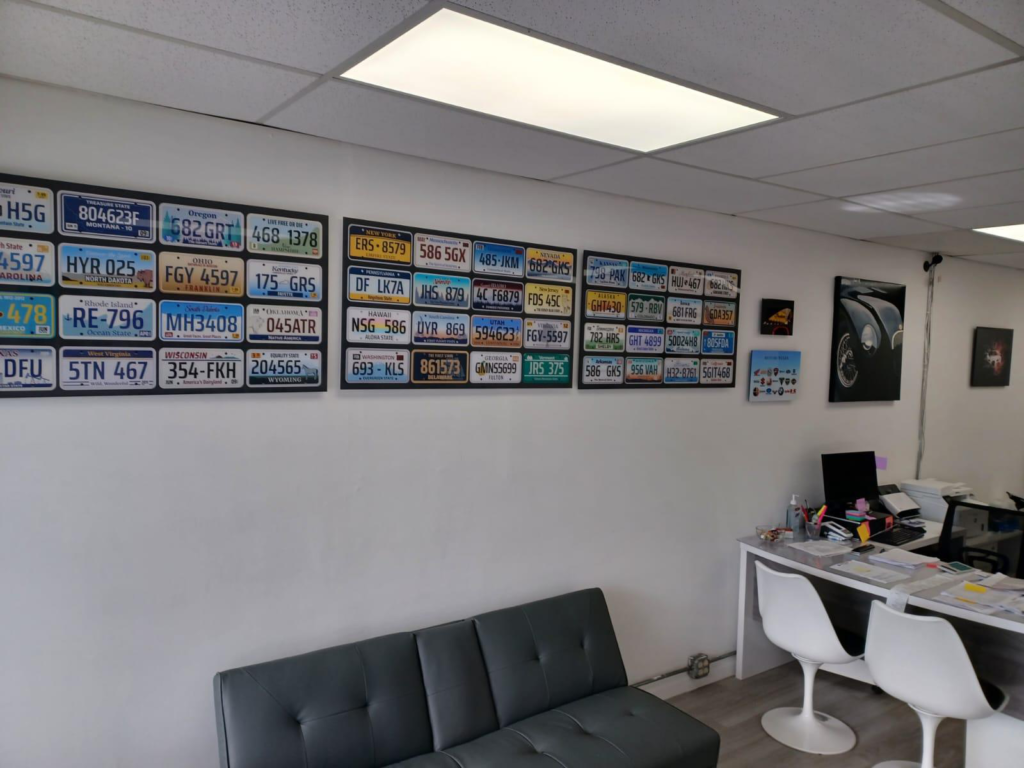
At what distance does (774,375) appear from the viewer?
4.04m

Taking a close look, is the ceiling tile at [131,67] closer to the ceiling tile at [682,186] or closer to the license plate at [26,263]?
the license plate at [26,263]

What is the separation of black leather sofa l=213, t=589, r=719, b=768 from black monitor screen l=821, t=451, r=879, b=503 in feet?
6.35

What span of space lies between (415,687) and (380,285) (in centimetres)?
152

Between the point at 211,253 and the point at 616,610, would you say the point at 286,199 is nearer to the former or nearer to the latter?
the point at 211,253

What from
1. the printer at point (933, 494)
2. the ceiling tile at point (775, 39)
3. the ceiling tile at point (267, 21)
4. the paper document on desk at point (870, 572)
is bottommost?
the paper document on desk at point (870, 572)

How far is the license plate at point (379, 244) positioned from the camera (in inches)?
103

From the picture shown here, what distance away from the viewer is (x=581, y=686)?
2.94m

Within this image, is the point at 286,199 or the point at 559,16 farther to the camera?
the point at 286,199

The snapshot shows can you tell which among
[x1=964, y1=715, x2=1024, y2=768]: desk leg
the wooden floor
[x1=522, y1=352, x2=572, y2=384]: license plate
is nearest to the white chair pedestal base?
the wooden floor

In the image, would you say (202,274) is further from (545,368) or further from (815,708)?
(815,708)

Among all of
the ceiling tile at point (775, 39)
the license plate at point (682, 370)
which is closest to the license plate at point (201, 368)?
the ceiling tile at point (775, 39)

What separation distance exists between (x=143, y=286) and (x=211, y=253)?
241 millimetres

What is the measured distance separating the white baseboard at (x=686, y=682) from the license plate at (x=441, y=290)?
2238 mm

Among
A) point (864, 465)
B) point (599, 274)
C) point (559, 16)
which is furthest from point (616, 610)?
point (559, 16)
